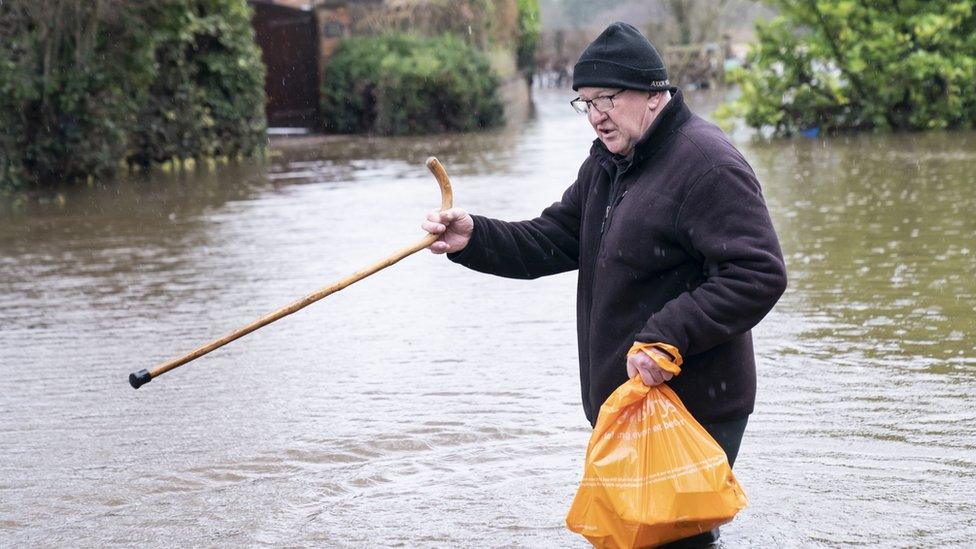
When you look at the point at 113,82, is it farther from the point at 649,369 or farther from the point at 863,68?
the point at 649,369

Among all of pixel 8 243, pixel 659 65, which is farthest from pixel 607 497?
pixel 8 243

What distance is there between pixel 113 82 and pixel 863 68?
9.08m


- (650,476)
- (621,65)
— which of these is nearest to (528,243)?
(621,65)

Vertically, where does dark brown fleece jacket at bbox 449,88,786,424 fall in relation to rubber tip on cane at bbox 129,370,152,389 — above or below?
above

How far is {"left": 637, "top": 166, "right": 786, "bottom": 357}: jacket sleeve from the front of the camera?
318 centimetres

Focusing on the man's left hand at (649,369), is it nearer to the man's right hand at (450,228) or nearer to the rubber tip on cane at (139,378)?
the man's right hand at (450,228)

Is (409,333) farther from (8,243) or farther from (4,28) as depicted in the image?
(4,28)

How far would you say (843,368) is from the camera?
19.2 ft

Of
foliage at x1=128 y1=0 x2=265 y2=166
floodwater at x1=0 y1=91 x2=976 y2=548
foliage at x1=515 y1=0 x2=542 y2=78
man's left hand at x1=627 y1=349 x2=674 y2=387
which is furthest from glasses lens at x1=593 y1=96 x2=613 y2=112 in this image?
foliage at x1=515 y1=0 x2=542 y2=78

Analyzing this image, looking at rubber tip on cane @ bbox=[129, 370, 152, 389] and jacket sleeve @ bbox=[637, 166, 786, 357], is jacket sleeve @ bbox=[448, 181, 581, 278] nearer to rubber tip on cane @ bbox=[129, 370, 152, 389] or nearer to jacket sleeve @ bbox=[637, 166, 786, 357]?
jacket sleeve @ bbox=[637, 166, 786, 357]

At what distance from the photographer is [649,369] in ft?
10.5

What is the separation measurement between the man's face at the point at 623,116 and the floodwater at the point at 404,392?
129cm

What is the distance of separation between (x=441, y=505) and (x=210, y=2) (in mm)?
13540

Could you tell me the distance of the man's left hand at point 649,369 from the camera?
10.4 feet
